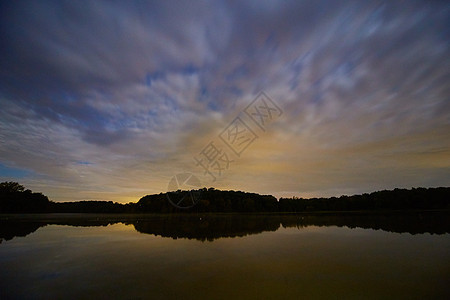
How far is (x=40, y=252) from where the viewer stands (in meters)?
17.5

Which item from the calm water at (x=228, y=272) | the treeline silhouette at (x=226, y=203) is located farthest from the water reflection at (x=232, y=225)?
the treeline silhouette at (x=226, y=203)

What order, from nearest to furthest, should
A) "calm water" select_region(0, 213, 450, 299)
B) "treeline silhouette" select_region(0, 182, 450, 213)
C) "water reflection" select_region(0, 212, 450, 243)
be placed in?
A: "calm water" select_region(0, 213, 450, 299) → "water reflection" select_region(0, 212, 450, 243) → "treeline silhouette" select_region(0, 182, 450, 213)

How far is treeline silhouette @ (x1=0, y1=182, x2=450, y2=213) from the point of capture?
85.4 m

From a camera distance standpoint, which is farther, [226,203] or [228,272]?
[226,203]

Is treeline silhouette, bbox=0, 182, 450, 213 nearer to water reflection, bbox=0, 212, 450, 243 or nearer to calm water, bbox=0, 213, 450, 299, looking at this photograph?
water reflection, bbox=0, 212, 450, 243

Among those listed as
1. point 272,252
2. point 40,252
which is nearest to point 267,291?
point 272,252

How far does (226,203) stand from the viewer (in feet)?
383

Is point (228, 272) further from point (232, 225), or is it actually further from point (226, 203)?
point (226, 203)

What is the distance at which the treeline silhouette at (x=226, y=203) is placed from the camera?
85375 millimetres

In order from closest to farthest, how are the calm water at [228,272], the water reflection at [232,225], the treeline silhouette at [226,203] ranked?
the calm water at [228,272]
the water reflection at [232,225]
the treeline silhouette at [226,203]

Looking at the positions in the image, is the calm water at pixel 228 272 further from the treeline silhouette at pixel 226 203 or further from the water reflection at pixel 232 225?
the treeline silhouette at pixel 226 203

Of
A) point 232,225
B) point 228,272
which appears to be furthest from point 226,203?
point 228,272

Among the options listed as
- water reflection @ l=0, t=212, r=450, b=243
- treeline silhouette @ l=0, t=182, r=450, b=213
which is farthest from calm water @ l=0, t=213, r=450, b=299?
treeline silhouette @ l=0, t=182, r=450, b=213

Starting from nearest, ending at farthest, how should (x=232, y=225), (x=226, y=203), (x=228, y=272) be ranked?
(x=228, y=272) < (x=232, y=225) < (x=226, y=203)
